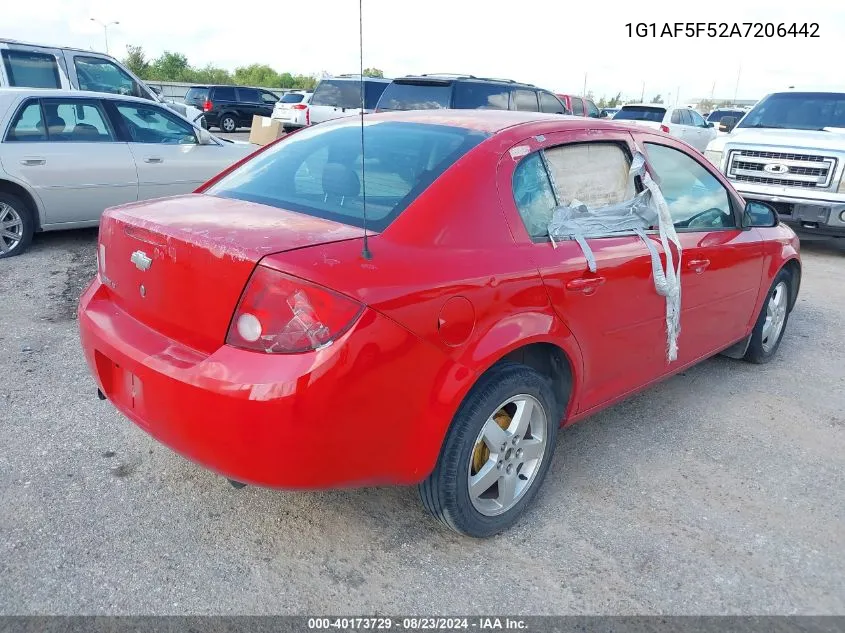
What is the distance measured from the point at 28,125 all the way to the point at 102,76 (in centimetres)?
497

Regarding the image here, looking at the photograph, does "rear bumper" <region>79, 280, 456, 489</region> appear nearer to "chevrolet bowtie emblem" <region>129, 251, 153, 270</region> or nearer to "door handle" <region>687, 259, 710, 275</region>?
"chevrolet bowtie emblem" <region>129, 251, 153, 270</region>

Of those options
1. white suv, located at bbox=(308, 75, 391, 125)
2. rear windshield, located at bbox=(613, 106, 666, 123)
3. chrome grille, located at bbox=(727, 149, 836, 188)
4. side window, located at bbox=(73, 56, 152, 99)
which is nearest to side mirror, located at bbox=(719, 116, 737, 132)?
chrome grille, located at bbox=(727, 149, 836, 188)

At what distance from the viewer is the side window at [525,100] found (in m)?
11.3

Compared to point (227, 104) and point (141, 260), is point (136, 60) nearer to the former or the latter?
point (227, 104)

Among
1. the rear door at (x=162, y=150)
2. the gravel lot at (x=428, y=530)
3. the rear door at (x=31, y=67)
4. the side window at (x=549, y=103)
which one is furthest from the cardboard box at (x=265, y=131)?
the gravel lot at (x=428, y=530)

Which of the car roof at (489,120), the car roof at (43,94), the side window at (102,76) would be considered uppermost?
the side window at (102,76)

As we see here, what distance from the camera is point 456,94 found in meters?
A: 10.4

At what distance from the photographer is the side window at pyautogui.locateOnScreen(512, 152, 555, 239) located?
110 inches

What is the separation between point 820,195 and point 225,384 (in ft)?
27.0

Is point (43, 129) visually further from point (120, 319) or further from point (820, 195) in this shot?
point (820, 195)

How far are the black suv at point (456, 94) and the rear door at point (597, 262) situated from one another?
7416 mm

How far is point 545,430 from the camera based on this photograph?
9.55ft

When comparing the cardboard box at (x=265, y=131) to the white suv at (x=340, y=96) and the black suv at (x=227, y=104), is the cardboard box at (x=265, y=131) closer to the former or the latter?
the white suv at (x=340, y=96)

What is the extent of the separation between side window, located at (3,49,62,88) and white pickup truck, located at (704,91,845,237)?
9.75 m
